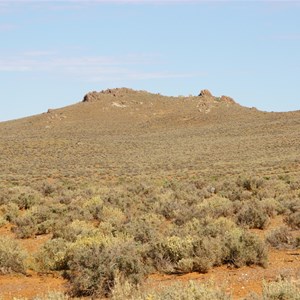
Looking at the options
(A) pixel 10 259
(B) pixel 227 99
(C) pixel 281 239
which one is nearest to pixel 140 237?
(A) pixel 10 259

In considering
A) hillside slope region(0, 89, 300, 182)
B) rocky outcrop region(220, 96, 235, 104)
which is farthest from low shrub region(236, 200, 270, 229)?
rocky outcrop region(220, 96, 235, 104)

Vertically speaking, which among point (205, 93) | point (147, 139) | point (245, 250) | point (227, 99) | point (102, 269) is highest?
point (205, 93)

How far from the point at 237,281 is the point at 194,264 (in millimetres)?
1418

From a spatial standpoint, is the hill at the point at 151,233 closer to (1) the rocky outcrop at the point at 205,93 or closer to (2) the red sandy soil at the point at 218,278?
(2) the red sandy soil at the point at 218,278

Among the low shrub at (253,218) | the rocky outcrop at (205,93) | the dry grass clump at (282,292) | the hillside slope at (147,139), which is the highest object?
the rocky outcrop at (205,93)

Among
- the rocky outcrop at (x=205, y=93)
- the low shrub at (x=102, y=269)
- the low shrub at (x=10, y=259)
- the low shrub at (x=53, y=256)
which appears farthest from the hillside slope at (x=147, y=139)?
the low shrub at (x=102, y=269)

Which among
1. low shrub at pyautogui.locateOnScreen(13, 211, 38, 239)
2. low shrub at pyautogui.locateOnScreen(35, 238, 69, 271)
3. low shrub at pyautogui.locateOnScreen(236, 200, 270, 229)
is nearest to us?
low shrub at pyautogui.locateOnScreen(35, 238, 69, 271)

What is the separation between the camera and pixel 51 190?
89.0 ft

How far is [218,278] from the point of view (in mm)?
9398

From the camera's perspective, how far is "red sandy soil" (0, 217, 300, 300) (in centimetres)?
880

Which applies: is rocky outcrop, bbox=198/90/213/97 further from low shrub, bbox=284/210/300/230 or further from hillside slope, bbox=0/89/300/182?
low shrub, bbox=284/210/300/230

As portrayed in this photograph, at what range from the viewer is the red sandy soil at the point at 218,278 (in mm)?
8804

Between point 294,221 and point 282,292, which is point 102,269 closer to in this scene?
point 282,292

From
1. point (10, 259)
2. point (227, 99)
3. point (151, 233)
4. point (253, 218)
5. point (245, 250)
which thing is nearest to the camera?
point (245, 250)
